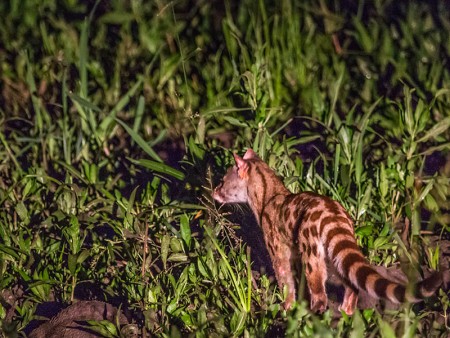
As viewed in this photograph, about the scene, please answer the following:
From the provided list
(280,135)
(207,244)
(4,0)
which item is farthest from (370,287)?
(4,0)

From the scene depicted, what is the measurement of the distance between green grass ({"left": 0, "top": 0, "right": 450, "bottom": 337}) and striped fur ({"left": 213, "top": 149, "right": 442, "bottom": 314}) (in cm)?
15

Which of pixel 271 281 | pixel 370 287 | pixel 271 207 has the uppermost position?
pixel 370 287

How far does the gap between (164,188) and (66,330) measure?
105cm

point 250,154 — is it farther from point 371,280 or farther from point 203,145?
point 371,280

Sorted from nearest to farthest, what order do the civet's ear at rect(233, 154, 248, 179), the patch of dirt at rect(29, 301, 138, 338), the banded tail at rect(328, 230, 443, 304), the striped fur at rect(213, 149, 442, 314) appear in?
the banded tail at rect(328, 230, 443, 304) < the striped fur at rect(213, 149, 442, 314) < the patch of dirt at rect(29, 301, 138, 338) < the civet's ear at rect(233, 154, 248, 179)

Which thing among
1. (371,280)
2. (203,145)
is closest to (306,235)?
(371,280)

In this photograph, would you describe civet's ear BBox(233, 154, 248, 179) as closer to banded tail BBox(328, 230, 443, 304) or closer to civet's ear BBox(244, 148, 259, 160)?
civet's ear BBox(244, 148, 259, 160)

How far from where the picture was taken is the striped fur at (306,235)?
374cm

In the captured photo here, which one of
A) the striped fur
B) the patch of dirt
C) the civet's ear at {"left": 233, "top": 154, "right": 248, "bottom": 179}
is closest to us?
the striped fur

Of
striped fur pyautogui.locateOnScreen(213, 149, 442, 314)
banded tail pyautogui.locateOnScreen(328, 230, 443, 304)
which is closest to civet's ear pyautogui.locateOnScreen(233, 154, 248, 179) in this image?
striped fur pyautogui.locateOnScreen(213, 149, 442, 314)

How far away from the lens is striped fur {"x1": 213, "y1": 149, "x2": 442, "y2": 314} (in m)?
3.74

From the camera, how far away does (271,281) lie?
4852mm

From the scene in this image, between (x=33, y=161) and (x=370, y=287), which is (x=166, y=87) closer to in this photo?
(x=33, y=161)

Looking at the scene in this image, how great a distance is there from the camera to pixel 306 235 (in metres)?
4.35
